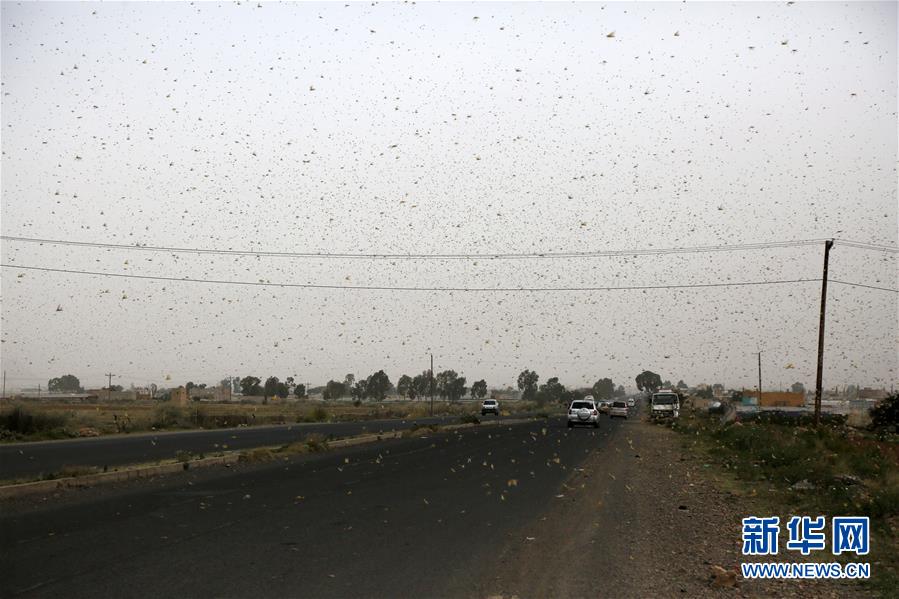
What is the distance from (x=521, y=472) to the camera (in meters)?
20.6

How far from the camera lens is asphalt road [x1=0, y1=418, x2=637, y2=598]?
26.5 feet

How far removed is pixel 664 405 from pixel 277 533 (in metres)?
61.0

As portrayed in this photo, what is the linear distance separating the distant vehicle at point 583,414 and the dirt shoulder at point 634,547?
105ft

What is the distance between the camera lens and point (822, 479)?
57.3ft

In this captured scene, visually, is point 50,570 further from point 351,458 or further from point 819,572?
point 351,458

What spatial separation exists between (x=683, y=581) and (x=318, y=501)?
793cm

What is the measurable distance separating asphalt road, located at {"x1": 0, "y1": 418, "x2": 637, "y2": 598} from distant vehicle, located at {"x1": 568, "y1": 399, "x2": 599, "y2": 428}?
101ft
